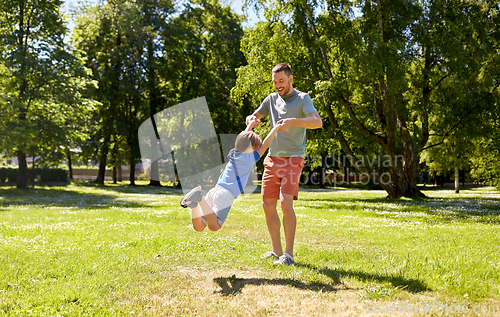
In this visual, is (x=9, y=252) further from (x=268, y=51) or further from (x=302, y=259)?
(x=268, y=51)

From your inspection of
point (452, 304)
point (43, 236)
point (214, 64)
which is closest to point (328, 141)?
point (43, 236)

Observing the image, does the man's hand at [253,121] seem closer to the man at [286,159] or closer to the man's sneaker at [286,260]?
the man at [286,159]

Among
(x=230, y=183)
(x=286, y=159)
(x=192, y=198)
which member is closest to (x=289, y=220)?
(x=286, y=159)

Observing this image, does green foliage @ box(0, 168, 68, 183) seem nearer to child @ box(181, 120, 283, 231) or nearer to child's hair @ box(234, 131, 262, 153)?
child @ box(181, 120, 283, 231)

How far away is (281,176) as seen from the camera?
5406 mm

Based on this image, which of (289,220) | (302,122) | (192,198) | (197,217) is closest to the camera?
(192,198)

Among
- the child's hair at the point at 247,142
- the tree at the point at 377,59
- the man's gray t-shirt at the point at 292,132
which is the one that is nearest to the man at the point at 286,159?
the man's gray t-shirt at the point at 292,132

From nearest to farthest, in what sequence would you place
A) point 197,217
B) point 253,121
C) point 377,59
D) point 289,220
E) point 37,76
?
point 197,217 < point 289,220 < point 253,121 < point 377,59 < point 37,76

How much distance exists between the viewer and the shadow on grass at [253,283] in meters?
4.16

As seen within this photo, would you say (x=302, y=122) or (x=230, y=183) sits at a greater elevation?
(x=302, y=122)

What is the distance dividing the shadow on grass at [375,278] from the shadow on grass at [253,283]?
28 centimetres

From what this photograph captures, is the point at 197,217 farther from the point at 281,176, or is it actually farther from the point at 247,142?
the point at 281,176

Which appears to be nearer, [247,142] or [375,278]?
[375,278]

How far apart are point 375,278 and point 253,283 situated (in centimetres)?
142
